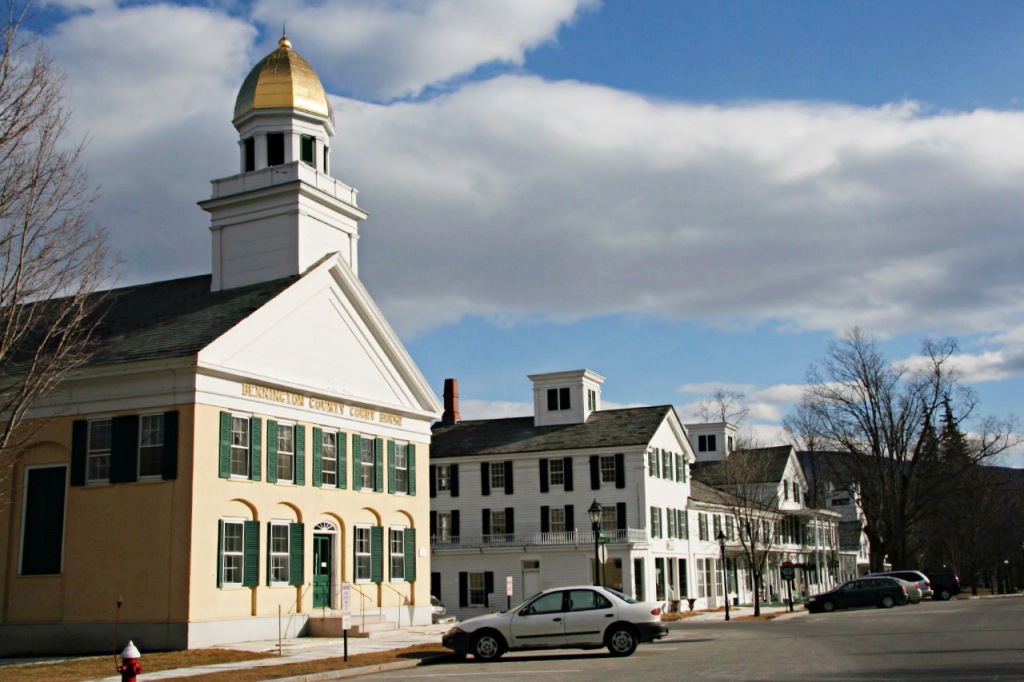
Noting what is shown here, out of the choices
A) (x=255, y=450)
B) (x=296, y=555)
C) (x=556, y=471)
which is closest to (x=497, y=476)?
(x=556, y=471)

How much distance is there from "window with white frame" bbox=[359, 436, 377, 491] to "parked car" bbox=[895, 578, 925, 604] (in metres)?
26.1

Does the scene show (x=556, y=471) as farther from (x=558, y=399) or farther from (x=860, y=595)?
(x=860, y=595)

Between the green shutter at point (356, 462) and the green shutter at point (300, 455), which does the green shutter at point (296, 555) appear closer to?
the green shutter at point (300, 455)

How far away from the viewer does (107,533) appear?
26.7 meters

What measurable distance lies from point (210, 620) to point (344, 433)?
7.79m

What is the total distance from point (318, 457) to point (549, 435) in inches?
1045

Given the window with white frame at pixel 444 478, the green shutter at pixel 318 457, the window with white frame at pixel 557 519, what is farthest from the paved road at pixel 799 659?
the window with white frame at pixel 444 478

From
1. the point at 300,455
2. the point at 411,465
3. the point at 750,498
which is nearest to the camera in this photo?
the point at 300,455

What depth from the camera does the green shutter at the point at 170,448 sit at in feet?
86.4

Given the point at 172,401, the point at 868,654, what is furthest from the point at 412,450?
the point at 868,654

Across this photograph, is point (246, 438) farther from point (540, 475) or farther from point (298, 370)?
point (540, 475)

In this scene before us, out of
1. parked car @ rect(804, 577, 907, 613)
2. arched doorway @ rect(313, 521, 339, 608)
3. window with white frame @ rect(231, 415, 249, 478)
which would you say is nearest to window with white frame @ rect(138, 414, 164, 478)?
window with white frame @ rect(231, 415, 249, 478)

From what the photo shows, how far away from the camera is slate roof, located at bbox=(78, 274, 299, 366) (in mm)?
27609

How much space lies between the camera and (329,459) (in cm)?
3152
